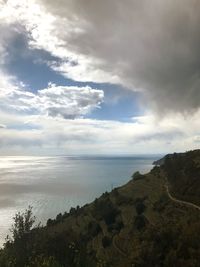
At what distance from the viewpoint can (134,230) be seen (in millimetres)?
93125

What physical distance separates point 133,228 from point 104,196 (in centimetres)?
3523

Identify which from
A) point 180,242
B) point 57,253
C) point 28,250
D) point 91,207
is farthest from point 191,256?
point 91,207

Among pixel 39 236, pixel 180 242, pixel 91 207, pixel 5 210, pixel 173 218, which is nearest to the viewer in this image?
pixel 180 242

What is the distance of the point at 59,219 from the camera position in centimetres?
12612

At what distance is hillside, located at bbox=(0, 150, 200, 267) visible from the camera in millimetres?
47844

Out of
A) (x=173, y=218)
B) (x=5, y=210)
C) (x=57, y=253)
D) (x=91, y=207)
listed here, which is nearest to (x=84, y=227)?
(x=91, y=207)

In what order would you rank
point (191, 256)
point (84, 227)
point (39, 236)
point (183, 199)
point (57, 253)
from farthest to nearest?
point (84, 227), point (183, 199), point (39, 236), point (191, 256), point (57, 253)

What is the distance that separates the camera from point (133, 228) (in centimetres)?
9506

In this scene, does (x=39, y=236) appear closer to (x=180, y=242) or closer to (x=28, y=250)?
(x=28, y=250)

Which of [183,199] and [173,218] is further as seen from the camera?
[183,199]

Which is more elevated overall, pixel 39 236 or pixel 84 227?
pixel 39 236

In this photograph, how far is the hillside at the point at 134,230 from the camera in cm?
4784

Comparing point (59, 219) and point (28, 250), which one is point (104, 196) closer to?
point (59, 219)

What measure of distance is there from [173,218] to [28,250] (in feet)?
131
